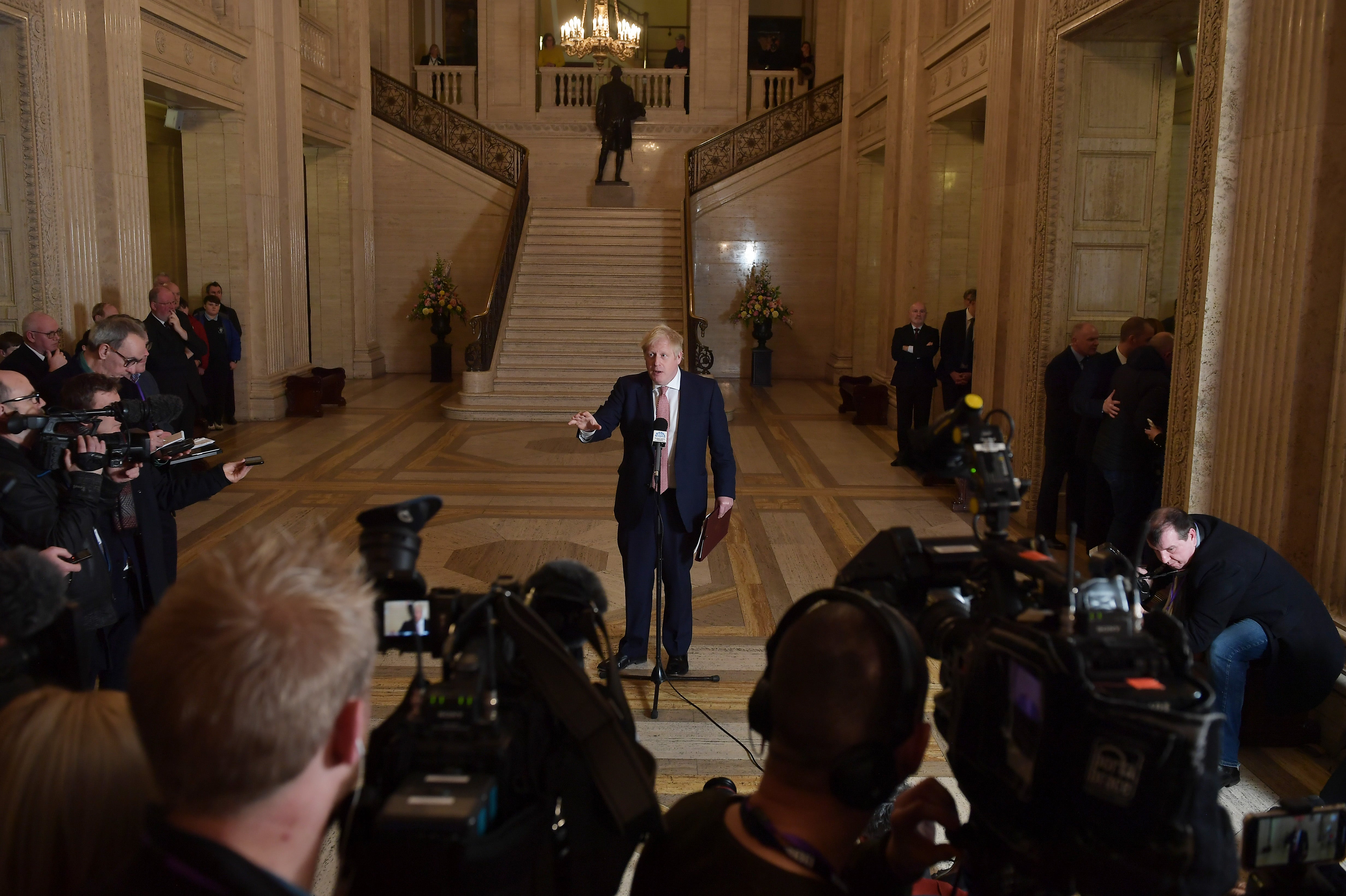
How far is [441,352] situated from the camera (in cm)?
Answer: 1633

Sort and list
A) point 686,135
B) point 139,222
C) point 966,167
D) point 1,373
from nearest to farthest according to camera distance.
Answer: point 1,373, point 139,222, point 966,167, point 686,135

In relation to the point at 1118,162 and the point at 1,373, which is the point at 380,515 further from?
the point at 1118,162

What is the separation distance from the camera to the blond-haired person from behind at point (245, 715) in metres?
1.02

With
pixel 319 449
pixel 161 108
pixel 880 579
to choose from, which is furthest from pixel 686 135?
pixel 880 579

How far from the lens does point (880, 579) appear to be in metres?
1.69

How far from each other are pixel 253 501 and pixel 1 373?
4.90 meters

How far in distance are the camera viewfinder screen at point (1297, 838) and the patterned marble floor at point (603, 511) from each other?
231 centimetres

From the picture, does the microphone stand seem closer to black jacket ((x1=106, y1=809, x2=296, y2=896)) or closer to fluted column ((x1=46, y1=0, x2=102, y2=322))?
black jacket ((x1=106, y1=809, x2=296, y2=896))

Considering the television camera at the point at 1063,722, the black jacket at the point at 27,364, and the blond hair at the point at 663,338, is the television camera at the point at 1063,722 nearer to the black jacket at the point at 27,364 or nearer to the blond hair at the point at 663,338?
the blond hair at the point at 663,338

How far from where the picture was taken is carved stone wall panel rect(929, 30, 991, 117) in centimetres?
977

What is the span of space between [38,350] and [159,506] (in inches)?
152

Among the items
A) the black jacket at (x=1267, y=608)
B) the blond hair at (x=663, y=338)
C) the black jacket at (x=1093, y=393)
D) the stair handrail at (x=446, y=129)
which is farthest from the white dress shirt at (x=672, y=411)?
the stair handrail at (x=446, y=129)

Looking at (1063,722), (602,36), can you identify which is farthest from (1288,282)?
(602,36)

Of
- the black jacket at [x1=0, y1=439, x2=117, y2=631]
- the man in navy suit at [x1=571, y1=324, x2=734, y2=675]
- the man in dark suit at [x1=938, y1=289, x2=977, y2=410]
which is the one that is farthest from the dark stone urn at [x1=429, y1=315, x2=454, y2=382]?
the black jacket at [x1=0, y1=439, x2=117, y2=631]
